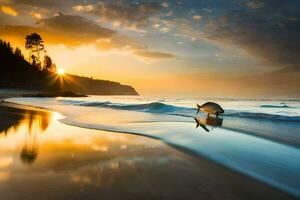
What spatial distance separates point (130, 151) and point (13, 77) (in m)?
91.8

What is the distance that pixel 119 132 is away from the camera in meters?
6.91

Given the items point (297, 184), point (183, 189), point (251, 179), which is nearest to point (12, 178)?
point (183, 189)

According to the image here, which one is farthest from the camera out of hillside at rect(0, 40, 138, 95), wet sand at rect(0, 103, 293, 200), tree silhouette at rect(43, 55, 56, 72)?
tree silhouette at rect(43, 55, 56, 72)

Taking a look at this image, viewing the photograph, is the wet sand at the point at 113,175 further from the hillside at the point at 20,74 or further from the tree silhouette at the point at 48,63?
the tree silhouette at the point at 48,63

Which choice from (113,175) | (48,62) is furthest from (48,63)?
(113,175)

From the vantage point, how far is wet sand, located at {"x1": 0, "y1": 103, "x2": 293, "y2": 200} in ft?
8.75

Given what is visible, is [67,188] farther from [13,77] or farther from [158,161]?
[13,77]

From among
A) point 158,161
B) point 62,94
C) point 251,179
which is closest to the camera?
point 251,179

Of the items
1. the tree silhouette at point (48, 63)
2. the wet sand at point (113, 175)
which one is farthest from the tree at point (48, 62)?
the wet sand at point (113, 175)

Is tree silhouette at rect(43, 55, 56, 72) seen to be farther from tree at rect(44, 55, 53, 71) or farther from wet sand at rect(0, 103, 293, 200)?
wet sand at rect(0, 103, 293, 200)

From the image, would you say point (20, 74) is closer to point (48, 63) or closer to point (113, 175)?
point (48, 63)

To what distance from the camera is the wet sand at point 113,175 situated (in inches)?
105

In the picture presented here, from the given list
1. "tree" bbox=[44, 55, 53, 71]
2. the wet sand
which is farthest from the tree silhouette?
the wet sand

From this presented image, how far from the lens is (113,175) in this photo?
3.23 m
